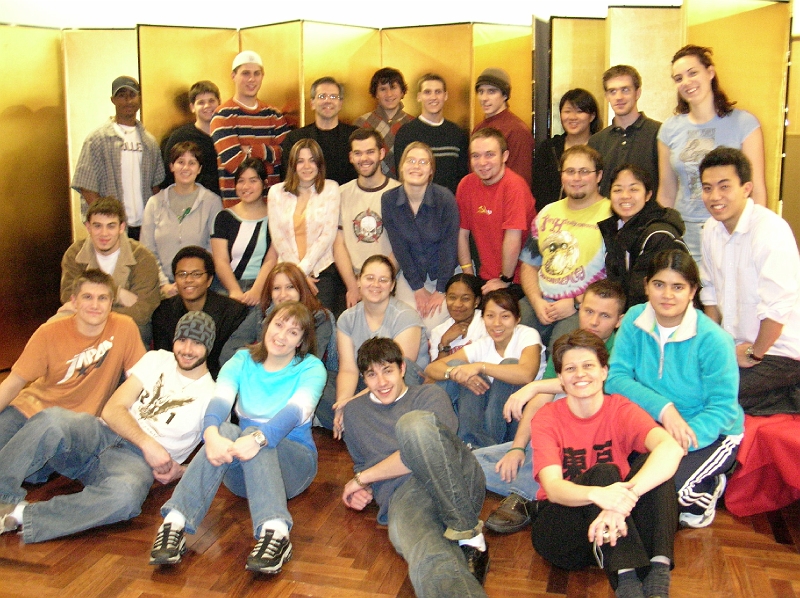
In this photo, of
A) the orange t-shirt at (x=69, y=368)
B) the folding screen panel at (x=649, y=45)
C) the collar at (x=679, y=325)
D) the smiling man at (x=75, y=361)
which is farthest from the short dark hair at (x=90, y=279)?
the folding screen panel at (x=649, y=45)

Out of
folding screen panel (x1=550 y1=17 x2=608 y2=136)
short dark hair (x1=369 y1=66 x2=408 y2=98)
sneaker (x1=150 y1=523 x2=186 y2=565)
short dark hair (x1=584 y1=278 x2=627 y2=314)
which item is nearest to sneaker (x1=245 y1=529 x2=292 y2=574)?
sneaker (x1=150 y1=523 x2=186 y2=565)

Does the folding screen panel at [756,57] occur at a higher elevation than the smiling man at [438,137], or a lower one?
higher

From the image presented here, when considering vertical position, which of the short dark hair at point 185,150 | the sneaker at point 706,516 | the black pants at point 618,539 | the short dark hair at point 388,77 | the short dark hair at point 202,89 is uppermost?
the short dark hair at point 388,77

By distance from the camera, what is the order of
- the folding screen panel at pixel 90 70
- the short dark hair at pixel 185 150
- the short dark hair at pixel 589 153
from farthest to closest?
1. the folding screen panel at pixel 90 70
2. the short dark hair at pixel 185 150
3. the short dark hair at pixel 589 153

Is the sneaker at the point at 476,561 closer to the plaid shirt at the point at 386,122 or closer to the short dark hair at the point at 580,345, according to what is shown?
the short dark hair at the point at 580,345

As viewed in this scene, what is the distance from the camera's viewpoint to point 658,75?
500 centimetres

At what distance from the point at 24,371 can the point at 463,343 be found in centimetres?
193

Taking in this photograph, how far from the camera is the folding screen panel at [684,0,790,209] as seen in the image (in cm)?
437

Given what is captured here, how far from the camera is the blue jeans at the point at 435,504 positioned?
94.0 inches

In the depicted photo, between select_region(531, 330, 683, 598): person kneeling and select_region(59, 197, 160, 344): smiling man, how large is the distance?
232cm

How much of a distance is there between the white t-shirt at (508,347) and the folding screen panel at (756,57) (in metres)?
1.83

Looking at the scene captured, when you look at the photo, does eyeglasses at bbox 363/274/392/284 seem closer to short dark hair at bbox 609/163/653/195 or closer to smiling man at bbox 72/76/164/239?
short dark hair at bbox 609/163/653/195

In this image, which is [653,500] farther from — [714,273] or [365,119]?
[365,119]

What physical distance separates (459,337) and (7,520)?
2067mm
